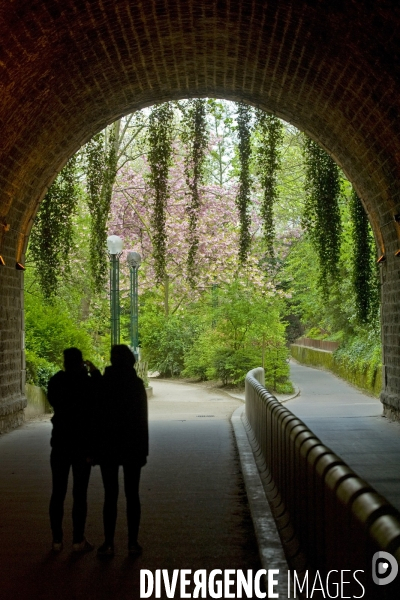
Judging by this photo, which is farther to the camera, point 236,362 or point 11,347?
point 236,362

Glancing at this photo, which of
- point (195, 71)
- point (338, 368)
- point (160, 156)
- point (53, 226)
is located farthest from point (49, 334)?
point (338, 368)

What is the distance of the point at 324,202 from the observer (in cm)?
1716

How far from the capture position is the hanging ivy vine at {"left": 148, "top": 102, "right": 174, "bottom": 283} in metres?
17.5

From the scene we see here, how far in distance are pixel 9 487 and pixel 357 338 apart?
23250mm

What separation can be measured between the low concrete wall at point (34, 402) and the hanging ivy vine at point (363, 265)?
21.7 feet

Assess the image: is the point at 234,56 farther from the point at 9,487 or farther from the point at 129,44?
the point at 9,487

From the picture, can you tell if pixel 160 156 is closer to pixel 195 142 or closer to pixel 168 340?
pixel 195 142

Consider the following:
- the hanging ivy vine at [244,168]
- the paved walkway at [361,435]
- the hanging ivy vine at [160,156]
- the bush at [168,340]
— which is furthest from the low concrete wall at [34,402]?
the bush at [168,340]

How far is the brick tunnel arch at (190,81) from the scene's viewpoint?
11.5 meters

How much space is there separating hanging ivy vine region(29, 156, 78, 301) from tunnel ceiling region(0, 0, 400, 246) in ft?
1.36

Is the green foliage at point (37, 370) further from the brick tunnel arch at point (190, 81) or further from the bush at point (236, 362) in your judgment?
the bush at point (236, 362)

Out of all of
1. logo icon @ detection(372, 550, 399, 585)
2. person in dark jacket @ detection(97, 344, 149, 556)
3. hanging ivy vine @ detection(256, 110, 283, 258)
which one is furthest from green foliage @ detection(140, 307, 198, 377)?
logo icon @ detection(372, 550, 399, 585)

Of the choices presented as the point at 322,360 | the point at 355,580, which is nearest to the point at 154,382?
the point at 322,360

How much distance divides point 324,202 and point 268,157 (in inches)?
56.6
